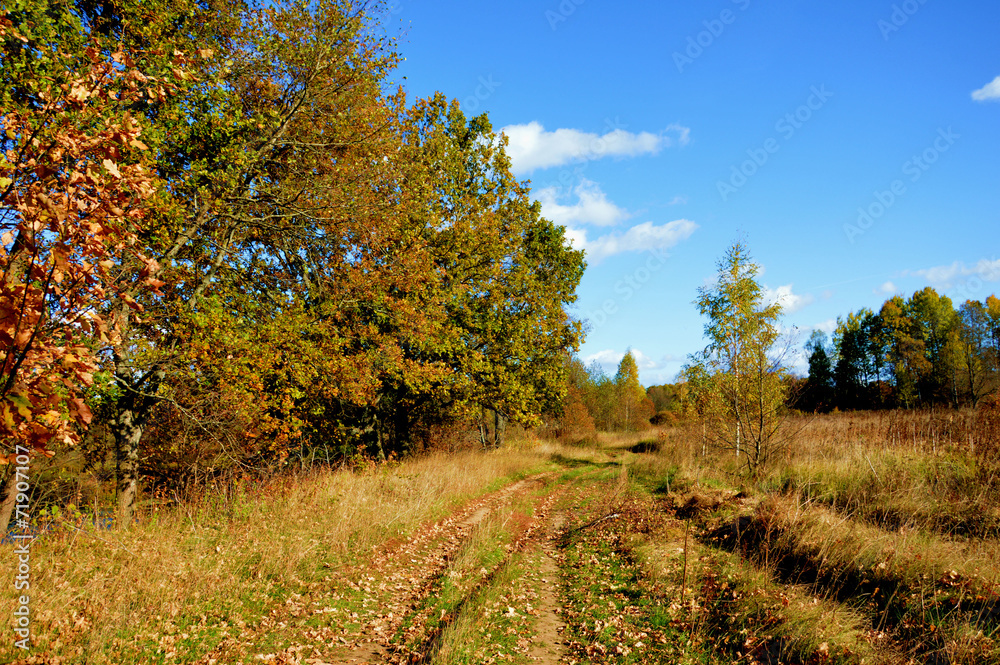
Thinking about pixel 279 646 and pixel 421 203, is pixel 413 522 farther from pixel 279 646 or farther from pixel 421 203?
pixel 421 203

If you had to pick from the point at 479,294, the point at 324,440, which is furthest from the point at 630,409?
the point at 324,440

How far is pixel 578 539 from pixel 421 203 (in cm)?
1103

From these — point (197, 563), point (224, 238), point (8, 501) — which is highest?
point (224, 238)

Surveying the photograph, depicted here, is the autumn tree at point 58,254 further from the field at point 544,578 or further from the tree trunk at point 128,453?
the tree trunk at point 128,453

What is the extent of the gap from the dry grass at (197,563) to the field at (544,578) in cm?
3

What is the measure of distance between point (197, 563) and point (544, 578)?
6046 millimetres

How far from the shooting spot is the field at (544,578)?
5922 millimetres

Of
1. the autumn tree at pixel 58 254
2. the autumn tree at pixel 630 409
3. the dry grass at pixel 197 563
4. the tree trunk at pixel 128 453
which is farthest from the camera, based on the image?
the autumn tree at pixel 630 409

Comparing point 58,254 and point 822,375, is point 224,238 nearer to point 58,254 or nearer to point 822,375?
point 58,254

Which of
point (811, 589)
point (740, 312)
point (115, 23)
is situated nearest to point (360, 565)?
point (811, 589)

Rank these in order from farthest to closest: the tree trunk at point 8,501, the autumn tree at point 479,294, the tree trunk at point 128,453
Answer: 1. the autumn tree at point 479,294
2. the tree trunk at point 128,453
3. the tree trunk at point 8,501

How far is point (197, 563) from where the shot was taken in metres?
7.07

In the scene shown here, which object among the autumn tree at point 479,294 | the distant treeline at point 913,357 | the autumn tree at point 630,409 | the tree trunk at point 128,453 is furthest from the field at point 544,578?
the autumn tree at point 630,409

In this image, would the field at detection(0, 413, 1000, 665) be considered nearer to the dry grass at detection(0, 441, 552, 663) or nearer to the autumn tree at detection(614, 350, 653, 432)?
→ the dry grass at detection(0, 441, 552, 663)
